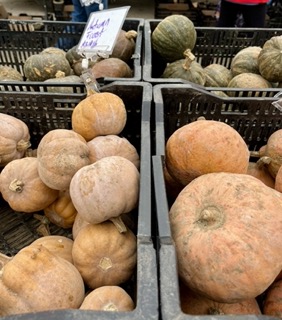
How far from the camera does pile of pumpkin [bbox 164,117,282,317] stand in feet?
2.82

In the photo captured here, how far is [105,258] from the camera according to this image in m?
1.02

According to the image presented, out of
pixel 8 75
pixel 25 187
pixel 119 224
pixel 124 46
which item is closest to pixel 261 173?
pixel 119 224

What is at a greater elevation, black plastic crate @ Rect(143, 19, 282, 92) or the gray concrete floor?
black plastic crate @ Rect(143, 19, 282, 92)

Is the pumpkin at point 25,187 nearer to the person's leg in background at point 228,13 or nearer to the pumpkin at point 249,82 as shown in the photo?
the pumpkin at point 249,82

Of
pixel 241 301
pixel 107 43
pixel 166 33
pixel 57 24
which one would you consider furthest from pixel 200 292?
pixel 57 24

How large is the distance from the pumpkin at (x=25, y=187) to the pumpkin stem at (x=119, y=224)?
1.18 ft

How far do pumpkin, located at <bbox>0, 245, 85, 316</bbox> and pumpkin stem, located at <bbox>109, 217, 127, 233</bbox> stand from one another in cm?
19

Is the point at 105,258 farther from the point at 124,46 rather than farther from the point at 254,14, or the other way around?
the point at 254,14

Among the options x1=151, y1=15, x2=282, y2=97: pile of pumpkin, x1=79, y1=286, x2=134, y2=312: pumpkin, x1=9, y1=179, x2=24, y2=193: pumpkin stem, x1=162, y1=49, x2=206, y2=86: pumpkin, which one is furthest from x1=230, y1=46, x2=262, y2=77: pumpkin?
x1=79, y1=286, x2=134, y2=312: pumpkin

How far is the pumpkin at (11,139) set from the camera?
1.37 metres

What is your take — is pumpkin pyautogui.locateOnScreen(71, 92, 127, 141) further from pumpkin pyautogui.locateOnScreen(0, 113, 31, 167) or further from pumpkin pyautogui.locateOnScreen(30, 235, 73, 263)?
pumpkin pyautogui.locateOnScreen(30, 235, 73, 263)

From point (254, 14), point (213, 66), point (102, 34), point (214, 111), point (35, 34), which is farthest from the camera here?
point (254, 14)

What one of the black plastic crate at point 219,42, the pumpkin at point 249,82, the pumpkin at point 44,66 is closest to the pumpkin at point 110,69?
the pumpkin at point 44,66

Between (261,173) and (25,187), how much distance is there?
969 millimetres
